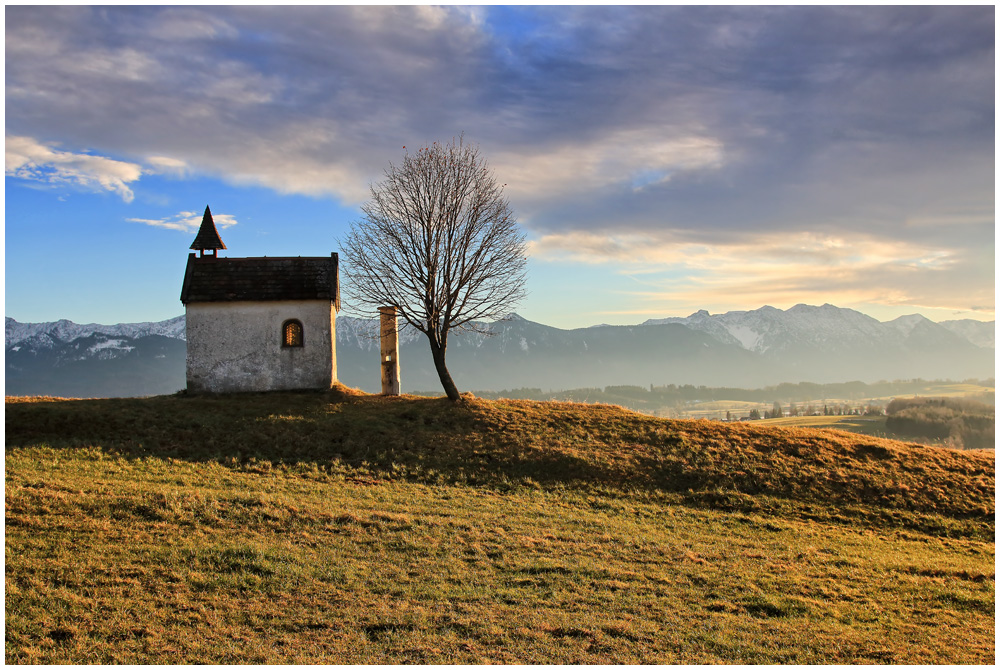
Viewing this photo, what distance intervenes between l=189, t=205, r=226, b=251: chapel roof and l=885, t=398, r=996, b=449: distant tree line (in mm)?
108815

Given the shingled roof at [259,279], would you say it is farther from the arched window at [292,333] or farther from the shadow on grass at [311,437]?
the shadow on grass at [311,437]

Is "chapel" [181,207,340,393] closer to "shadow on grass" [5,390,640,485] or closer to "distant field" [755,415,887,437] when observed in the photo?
"shadow on grass" [5,390,640,485]

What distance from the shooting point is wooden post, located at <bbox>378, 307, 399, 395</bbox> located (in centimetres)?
3688

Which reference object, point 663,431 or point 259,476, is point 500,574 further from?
point 663,431

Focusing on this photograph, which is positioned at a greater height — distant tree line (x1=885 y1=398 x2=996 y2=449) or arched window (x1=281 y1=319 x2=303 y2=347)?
arched window (x1=281 y1=319 x2=303 y2=347)

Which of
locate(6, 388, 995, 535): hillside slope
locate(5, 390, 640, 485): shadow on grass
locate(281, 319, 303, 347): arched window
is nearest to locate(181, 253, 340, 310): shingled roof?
locate(281, 319, 303, 347): arched window

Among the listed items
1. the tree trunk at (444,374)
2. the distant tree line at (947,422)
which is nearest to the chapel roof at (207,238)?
the tree trunk at (444,374)

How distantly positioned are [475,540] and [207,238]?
30.4 m

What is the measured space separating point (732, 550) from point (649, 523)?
289 centimetres

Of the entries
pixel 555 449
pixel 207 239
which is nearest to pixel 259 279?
pixel 207 239

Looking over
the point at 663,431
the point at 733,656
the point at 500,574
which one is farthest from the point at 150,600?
the point at 663,431

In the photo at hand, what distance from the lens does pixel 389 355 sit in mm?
37625

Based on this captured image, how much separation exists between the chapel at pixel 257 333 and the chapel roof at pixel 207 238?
12.2 ft

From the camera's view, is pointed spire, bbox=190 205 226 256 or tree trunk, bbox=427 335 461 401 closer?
tree trunk, bbox=427 335 461 401
